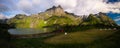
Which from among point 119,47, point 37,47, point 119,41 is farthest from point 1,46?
point 119,41

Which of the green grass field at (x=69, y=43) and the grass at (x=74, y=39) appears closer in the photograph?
the green grass field at (x=69, y=43)

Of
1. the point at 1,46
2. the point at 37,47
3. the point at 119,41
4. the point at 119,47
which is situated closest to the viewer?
the point at 1,46

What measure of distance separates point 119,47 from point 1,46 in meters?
36.1

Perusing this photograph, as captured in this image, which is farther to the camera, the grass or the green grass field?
the grass

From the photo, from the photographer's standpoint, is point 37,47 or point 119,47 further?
point 37,47

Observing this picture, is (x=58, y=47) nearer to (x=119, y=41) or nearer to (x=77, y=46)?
(x=77, y=46)

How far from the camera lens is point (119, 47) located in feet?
193

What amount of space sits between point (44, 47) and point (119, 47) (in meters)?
24.7

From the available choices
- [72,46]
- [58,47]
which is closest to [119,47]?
[72,46]

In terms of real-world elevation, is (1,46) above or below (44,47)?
above

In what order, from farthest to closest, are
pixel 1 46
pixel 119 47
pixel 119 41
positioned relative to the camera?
pixel 119 41
pixel 119 47
pixel 1 46

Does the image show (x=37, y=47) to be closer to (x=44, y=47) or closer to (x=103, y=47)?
(x=44, y=47)

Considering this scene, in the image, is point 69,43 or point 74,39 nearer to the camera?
point 69,43

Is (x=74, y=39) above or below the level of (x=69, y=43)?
below
